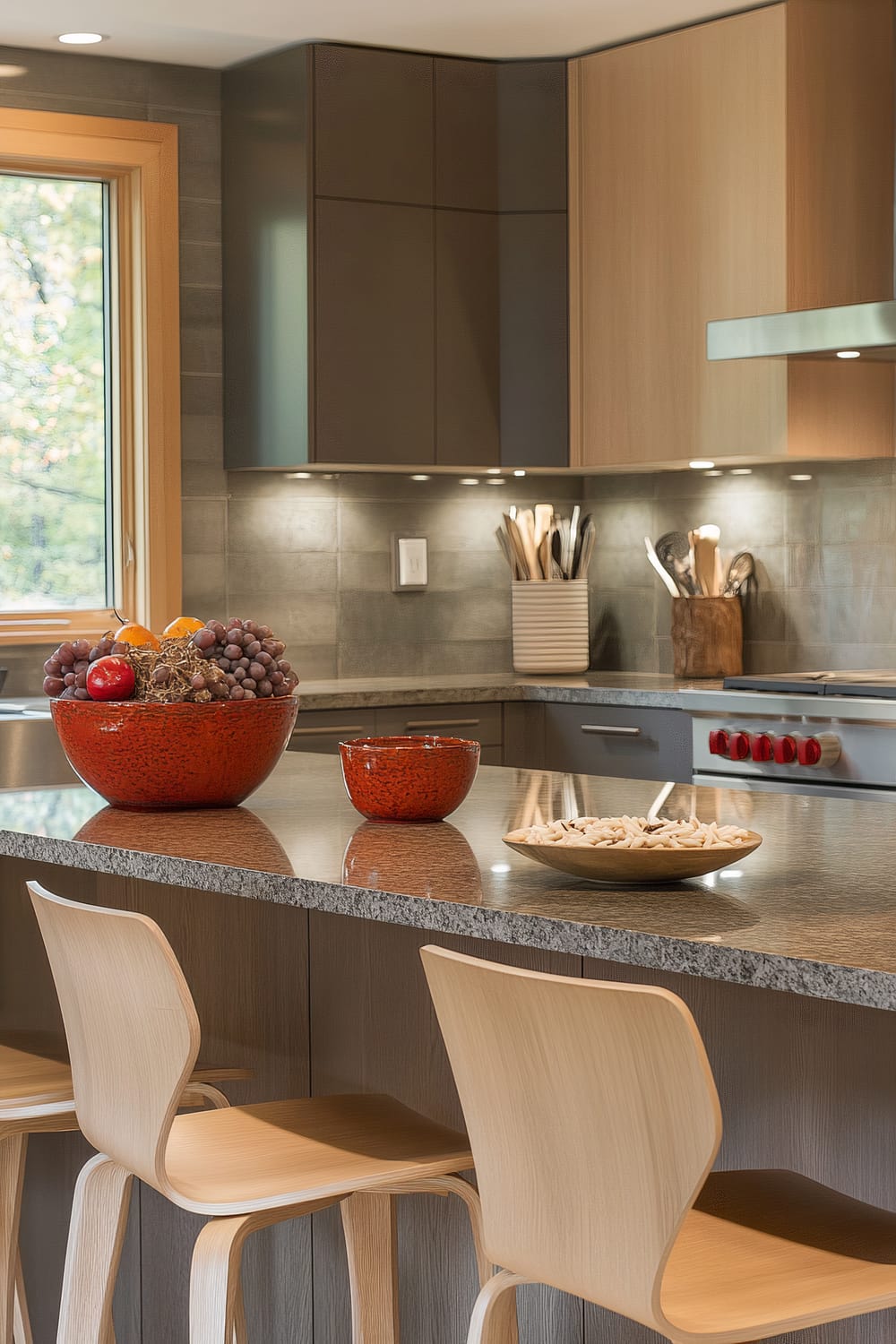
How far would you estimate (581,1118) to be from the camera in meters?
1.40

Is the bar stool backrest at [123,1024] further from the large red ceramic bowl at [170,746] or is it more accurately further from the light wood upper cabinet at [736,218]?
the light wood upper cabinet at [736,218]

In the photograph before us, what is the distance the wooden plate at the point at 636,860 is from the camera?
Answer: 1.71 meters

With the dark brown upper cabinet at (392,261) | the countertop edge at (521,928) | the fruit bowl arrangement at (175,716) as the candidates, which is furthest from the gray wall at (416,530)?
the countertop edge at (521,928)

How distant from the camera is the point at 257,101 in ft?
16.3

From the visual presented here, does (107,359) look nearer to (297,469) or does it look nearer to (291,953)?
(297,469)

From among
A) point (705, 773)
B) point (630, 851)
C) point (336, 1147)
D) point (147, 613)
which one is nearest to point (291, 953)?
point (336, 1147)

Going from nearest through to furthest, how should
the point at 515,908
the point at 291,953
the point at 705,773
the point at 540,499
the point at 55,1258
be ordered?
the point at 515,908 → the point at 291,953 → the point at 55,1258 → the point at 705,773 → the point at 540,499

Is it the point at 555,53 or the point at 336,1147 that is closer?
the point at 336,1147

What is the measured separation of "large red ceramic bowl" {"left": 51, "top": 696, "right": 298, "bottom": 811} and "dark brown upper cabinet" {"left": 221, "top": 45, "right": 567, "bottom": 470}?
97.8 inches

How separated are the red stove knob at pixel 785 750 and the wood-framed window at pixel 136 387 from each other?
1.74 meters

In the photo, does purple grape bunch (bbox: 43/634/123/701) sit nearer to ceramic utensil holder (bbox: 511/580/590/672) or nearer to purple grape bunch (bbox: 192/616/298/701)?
purple grape bunch (bbox: 192/616/298/701)

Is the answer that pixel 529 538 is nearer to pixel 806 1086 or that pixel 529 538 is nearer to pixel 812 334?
pixel 812 334

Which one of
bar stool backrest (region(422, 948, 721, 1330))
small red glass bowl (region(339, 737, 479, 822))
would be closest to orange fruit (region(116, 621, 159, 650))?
small red glass bowl (region(339, 737, 479, 822))

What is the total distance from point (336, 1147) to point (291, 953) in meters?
0.54
